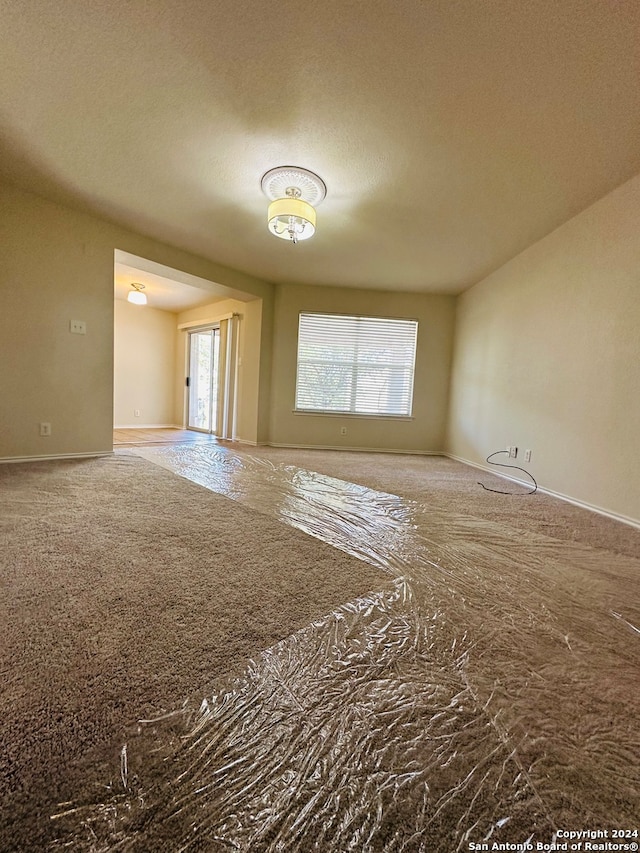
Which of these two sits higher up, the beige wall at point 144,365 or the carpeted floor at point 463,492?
the beige wall at point 144,365

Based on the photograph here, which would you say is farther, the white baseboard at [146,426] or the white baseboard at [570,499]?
the white baseboard at [146,426]

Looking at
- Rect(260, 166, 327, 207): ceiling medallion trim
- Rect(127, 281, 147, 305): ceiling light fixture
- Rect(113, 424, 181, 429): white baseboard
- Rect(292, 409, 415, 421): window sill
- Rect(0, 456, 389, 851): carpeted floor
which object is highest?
Rect(260, 166, 327, 207): ceiling medallion trim

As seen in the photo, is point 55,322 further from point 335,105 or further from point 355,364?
point 355,364

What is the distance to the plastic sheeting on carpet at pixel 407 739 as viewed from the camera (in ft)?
1.95

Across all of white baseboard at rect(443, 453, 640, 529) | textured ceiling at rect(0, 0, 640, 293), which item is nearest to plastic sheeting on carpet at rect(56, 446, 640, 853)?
white baseboard at rect(443, 453, 640, 529)

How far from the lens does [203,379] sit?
6.47 meters

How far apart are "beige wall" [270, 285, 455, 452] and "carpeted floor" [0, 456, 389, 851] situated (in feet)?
9.91

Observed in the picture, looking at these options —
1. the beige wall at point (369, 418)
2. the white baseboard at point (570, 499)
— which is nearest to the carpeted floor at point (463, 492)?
the white baseboard at point (570, 499)

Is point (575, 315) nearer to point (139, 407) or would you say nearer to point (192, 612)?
point (192, 612)

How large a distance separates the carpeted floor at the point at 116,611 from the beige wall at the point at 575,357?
2.21 m

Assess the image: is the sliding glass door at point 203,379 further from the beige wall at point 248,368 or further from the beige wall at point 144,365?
the beige wall at point 248,368

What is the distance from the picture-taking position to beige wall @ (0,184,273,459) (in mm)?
2998

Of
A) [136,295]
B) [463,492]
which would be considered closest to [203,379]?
[136,295]

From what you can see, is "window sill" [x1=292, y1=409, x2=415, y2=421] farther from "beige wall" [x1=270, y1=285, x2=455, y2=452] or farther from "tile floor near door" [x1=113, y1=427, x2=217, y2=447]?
"tile floor near door" [x1=113, y1=427, x2=217, y2=447]
